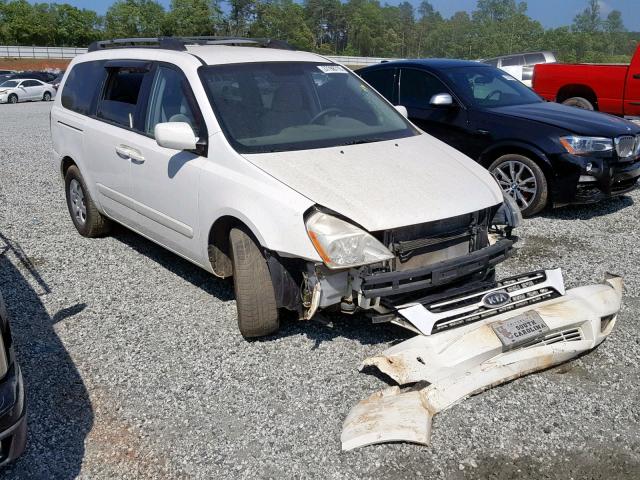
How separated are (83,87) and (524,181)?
4473mm

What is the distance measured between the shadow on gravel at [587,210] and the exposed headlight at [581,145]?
0.80 meters

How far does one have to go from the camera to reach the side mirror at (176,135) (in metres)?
4.19

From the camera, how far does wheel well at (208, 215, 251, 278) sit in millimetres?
4188

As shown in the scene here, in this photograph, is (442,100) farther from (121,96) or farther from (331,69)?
(121,96)

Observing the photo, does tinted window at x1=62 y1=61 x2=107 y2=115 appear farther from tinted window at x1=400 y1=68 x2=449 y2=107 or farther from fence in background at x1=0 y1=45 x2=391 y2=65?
fence in background at x1=0 y1=45 x2=391 y2=65

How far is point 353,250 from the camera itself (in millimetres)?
3551

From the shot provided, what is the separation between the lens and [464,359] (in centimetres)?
340

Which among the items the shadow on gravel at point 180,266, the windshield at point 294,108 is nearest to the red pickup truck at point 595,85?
the windshield at point 294,108

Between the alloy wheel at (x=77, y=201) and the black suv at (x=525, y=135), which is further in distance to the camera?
the black suv at (x=525, y=135)

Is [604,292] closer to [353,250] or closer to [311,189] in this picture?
[353,250]

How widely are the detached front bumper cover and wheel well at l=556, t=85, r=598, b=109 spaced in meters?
10.2

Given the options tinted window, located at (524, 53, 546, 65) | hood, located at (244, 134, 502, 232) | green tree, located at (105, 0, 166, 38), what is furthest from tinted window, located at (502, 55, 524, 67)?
green tree, located at (105, 0, 166, 38)

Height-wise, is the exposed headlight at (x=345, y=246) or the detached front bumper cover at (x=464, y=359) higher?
the exposed headlight at (x=345, y=246)

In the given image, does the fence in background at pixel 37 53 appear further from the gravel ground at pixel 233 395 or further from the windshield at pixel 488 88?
the gravel ground at pixel 233 395
